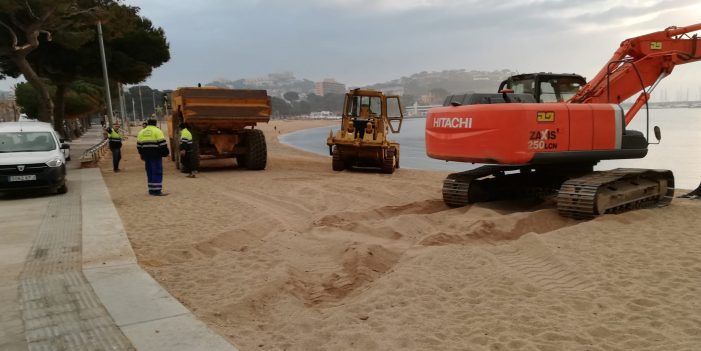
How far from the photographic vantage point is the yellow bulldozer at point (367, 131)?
16.6 metres

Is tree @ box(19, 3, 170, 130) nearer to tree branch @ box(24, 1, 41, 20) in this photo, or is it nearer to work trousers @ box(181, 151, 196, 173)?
tree branch @ box(24, 1, 41, 20)

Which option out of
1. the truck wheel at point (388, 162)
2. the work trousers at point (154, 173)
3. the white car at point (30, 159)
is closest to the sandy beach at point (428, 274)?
the work trousers at point (154, 173)

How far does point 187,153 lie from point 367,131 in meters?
5.66

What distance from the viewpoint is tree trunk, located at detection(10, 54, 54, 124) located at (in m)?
18.0

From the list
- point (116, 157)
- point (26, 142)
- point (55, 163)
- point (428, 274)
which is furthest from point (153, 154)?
point (428, 274)

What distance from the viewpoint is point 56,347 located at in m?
3.76

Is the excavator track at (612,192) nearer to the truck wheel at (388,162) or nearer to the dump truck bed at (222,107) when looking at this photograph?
the truck wheel at (388,162)

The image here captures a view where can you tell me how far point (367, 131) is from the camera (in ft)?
54.6

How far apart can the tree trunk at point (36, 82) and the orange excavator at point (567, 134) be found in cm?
1594

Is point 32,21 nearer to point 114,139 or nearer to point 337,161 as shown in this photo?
point 114,139

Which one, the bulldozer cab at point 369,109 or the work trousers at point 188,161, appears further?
the bulldozer cab at point 369,109

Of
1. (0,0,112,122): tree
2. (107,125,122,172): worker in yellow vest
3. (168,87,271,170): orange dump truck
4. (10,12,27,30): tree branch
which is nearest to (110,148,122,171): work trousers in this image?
(107,125,122,172): worker in yellow vest

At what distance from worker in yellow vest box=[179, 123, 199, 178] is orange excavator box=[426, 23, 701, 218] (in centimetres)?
792

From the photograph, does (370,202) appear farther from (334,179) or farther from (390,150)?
(390,150)
